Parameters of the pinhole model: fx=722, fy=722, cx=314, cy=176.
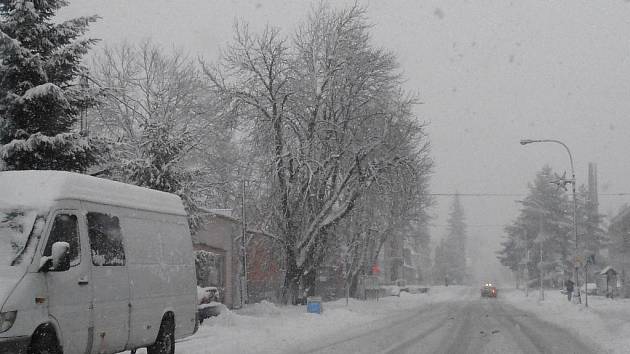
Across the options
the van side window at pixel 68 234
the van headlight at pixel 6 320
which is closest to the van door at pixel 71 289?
the van side window at pixel 68 234

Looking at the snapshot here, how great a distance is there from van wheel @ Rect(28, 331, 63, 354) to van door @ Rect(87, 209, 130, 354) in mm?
803

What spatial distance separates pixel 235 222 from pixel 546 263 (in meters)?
53.4

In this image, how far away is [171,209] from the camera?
1302 cm

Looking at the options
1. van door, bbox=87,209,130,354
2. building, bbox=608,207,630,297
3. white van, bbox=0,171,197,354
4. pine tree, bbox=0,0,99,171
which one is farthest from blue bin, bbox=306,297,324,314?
building, bbox=608,207,630,297

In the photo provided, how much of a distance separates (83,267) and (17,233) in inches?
40.2

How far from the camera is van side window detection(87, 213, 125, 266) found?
10125mm

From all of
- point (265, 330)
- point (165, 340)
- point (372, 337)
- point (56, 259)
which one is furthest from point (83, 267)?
point (372, 337)

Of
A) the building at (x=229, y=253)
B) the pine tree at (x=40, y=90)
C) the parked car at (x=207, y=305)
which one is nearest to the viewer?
the pine tree at (x=40, y=90)

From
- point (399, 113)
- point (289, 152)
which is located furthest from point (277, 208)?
point (399, 113)

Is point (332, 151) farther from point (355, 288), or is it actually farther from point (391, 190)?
point (355, 288)

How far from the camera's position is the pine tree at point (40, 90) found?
17156mm

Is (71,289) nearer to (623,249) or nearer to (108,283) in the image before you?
(108,283)

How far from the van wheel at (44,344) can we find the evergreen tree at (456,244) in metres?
130

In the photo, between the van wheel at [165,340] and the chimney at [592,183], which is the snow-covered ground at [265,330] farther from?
the chimney at [592,183]
